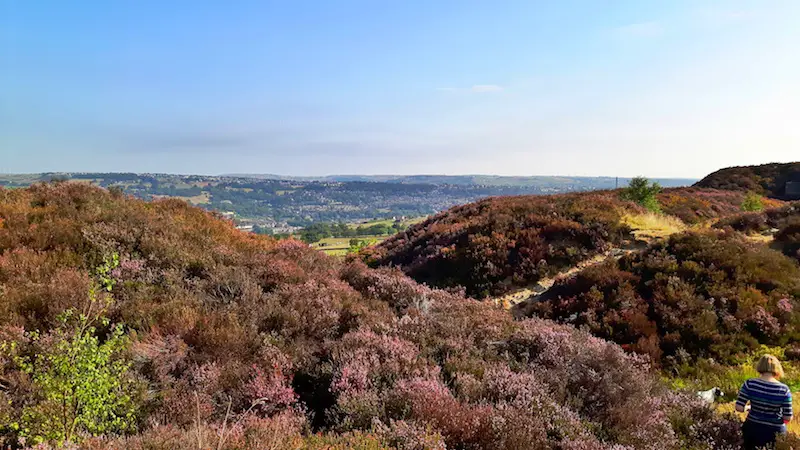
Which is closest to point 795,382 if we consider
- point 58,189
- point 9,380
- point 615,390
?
point 615,390

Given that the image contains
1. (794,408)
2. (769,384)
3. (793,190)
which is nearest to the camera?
(769,384)

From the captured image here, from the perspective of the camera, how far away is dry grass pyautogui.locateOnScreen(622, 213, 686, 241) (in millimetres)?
17128

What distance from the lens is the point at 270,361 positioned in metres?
5.64

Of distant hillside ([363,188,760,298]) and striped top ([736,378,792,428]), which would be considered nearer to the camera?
striped top ([736,378,792,428])

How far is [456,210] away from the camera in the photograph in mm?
24703

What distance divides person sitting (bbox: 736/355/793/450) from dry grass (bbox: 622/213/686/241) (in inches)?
479

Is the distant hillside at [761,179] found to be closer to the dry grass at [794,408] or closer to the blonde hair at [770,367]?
the dry grass at [794,408]

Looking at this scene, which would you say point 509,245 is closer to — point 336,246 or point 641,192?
point 641,192

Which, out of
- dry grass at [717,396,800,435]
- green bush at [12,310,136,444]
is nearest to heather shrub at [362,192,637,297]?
dry grass at [717,396,800,435]

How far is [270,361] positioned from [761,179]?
5366cm

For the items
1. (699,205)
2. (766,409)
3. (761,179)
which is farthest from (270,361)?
(761,179)

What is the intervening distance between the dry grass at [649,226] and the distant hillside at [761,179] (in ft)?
90.3

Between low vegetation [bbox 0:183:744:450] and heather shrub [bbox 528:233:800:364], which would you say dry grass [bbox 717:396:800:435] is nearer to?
low vegetation [bbox 0:183:744:450]

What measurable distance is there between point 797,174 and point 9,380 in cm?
5916
